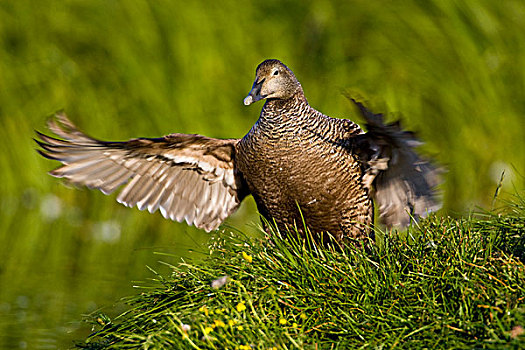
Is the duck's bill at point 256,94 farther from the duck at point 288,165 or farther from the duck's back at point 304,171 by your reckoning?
the duck's back at point 304,171

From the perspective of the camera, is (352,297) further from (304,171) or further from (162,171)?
(162,171)

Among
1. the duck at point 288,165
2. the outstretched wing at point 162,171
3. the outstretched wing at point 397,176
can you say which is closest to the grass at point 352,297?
the outstretched wing at point 397,176

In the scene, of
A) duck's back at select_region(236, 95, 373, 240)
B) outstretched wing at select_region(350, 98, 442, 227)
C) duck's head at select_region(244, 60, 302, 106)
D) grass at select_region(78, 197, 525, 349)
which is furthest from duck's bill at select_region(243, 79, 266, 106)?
grass at select_region(78, 197, 525, 349)

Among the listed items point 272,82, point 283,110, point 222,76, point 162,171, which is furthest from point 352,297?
point 222,76

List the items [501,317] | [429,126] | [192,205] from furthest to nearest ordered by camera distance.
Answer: [429,126] → [192,205] → [501,317]

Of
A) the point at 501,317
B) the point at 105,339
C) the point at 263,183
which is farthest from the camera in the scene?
the point at 263,183

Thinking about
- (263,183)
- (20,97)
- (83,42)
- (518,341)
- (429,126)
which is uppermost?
(83,42)

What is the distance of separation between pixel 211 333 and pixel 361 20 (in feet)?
19.2

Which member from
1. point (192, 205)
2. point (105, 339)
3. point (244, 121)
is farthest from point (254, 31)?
point (105, 339)

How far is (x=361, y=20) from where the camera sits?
27.0ft

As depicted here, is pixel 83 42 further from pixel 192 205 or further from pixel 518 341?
pixel 518 341

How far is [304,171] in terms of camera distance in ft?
13.3

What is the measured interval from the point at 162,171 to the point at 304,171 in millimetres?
858

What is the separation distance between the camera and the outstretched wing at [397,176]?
3874 mm
